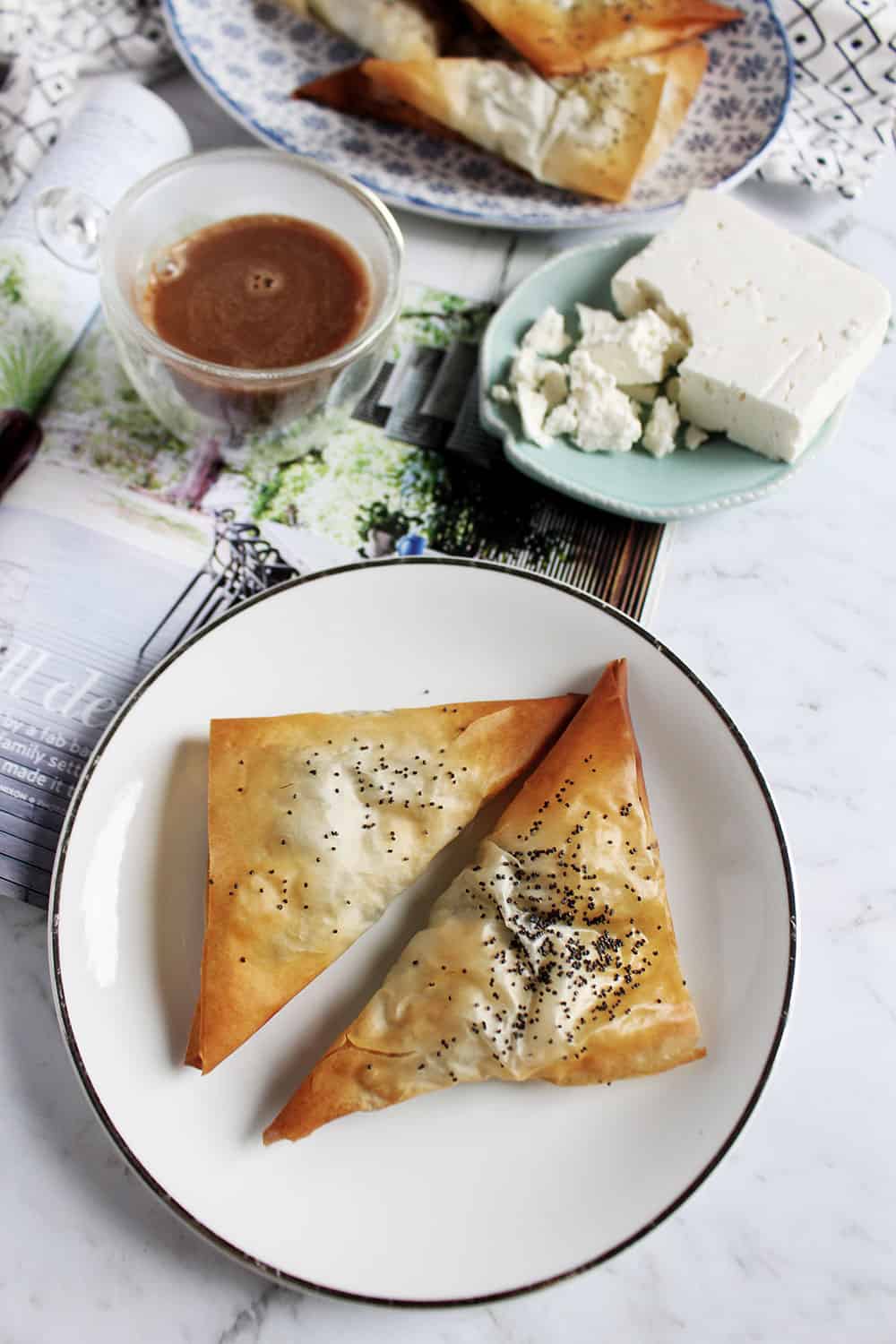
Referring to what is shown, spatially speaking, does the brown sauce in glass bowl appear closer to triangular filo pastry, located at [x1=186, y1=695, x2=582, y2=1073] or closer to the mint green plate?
the mint green plate

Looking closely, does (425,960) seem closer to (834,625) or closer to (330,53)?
(834,625)

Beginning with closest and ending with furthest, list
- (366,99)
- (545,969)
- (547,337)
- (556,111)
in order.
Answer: (545,969) → (547,337) → (556,111) → (366,99)

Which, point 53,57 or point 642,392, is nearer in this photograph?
point 642,392

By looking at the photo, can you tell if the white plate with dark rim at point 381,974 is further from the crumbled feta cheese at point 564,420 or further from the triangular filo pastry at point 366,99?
the triangular filo pastry at point 366,99

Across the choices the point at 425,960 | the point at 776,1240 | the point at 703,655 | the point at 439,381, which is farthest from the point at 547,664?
the point at 776,1240

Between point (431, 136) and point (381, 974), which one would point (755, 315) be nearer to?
point (431, 136)

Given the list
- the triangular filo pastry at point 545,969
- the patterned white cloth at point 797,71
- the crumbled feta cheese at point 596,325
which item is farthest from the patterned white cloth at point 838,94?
the triangular filo pastry at point 545,969

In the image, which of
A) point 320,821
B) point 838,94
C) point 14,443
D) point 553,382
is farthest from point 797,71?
point 320,821
